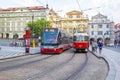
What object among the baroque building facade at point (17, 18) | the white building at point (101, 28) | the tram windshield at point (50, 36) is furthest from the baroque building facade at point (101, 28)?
the tram windshield at point (50, 36)

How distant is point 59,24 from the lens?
4215 inches

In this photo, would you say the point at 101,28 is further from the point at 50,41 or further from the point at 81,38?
the point at 50,41

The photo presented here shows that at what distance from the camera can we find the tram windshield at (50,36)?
31.8 metres

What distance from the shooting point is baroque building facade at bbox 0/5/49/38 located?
10381 cm

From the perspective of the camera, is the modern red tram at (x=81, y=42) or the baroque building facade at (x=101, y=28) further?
the baroque building facade at (x=101, y=28)

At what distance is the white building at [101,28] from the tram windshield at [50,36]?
73823 mm

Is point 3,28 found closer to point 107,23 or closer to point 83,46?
point 107,23

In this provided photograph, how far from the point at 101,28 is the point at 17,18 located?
108 ft

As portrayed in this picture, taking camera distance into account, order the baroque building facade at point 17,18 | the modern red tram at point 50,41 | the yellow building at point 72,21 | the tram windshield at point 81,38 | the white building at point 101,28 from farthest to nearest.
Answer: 1. the white building at point 101,28
2. the baroque building facade at point 17,18
3. the yellow building at point 72,21
4. the tram windshield at point 81,38
5. the modern red tram at point 50,41

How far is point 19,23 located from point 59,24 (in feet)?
51.0

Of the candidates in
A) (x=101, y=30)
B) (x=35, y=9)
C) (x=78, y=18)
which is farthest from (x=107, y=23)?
(x=35, y=9)

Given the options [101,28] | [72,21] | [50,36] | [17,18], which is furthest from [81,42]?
[17,18]

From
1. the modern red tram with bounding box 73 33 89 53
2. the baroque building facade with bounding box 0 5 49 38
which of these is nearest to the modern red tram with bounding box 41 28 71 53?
the modern red tram with bounding box 73 33 89 53

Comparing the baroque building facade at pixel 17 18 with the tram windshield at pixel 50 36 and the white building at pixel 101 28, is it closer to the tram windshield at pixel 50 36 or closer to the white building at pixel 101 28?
the white building at pixel 101 28
